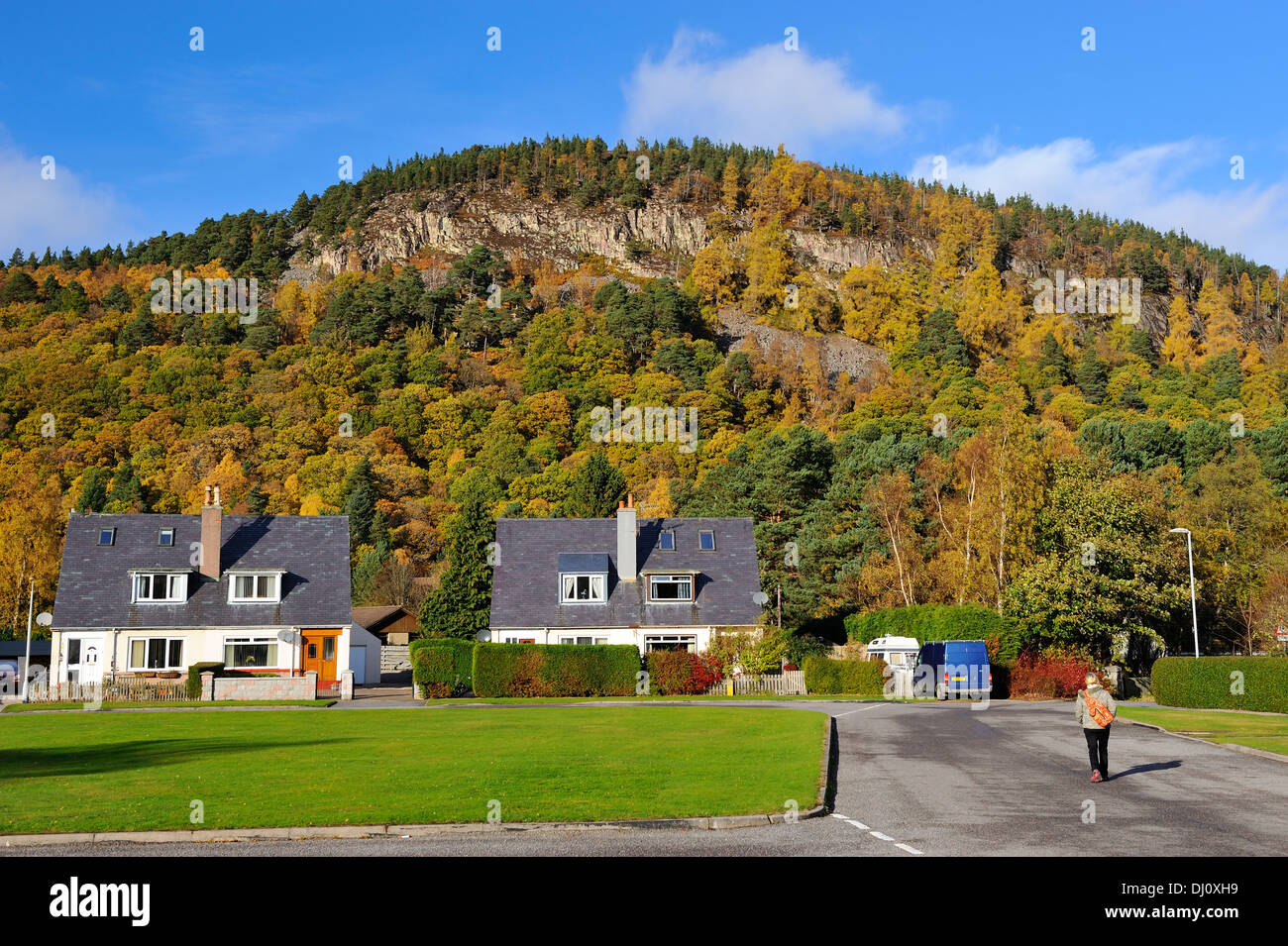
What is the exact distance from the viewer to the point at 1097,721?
18875mm

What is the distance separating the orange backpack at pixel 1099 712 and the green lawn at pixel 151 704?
3232 cm

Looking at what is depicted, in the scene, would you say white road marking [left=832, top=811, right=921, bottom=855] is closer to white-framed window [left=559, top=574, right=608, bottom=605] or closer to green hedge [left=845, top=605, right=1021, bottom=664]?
green hedge [left=845, top=605, right=1021, bottom=664]

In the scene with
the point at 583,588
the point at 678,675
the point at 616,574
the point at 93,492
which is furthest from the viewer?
the point at 93,492

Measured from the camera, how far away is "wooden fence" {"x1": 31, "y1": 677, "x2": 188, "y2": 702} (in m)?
46.0

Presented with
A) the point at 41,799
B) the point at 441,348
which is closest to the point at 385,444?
the point at 441,348

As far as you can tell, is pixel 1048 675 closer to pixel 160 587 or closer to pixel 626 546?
pixel 626 546

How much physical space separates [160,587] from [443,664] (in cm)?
1614

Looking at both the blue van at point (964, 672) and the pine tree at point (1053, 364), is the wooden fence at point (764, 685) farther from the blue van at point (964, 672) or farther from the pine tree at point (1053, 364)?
the pine tree at point (1053, 364)

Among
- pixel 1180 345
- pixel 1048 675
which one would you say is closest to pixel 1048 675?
pixel 1048 675

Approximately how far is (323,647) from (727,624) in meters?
20.1

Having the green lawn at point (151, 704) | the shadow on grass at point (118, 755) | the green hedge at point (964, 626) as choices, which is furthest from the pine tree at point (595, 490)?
the shadow on grass at point (118, 755)
